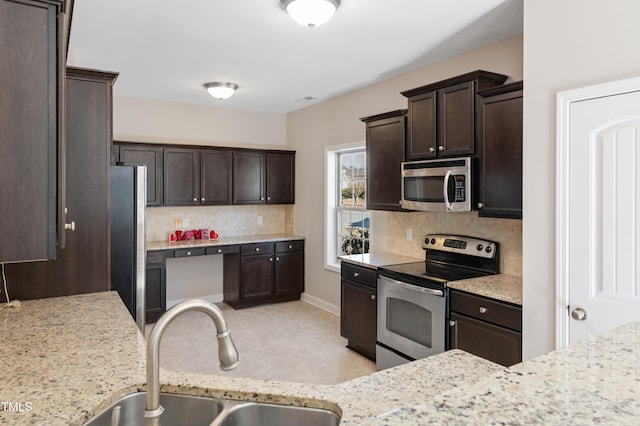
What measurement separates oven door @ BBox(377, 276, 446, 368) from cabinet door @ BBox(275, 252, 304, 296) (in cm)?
240

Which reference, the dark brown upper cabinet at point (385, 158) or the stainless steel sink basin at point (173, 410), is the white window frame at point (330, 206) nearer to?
the dark brown upper cabinet at point (385, 158)

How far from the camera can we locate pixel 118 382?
4.47 feet

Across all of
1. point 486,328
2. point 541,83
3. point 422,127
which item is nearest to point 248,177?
point 422,127

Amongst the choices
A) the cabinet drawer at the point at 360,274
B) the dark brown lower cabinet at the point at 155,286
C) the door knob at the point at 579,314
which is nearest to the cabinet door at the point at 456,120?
the cabinet drawer at the point at 360,274

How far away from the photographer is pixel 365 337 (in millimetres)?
3916

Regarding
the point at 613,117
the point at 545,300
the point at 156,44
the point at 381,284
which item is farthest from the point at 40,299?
the point at 613,117

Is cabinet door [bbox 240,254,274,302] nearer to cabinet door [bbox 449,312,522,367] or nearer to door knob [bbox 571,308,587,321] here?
cabinet door [bbox 449,312,522,367]

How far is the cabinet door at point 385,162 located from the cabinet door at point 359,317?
0.82 metres

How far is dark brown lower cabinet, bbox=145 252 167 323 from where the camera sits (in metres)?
4.97

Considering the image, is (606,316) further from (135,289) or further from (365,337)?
(135,289)

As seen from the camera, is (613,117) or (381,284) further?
(381,284)

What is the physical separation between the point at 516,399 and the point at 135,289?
277cm

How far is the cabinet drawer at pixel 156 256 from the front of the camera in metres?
4.97

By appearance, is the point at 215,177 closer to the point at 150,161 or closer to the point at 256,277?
the point at 150,161
